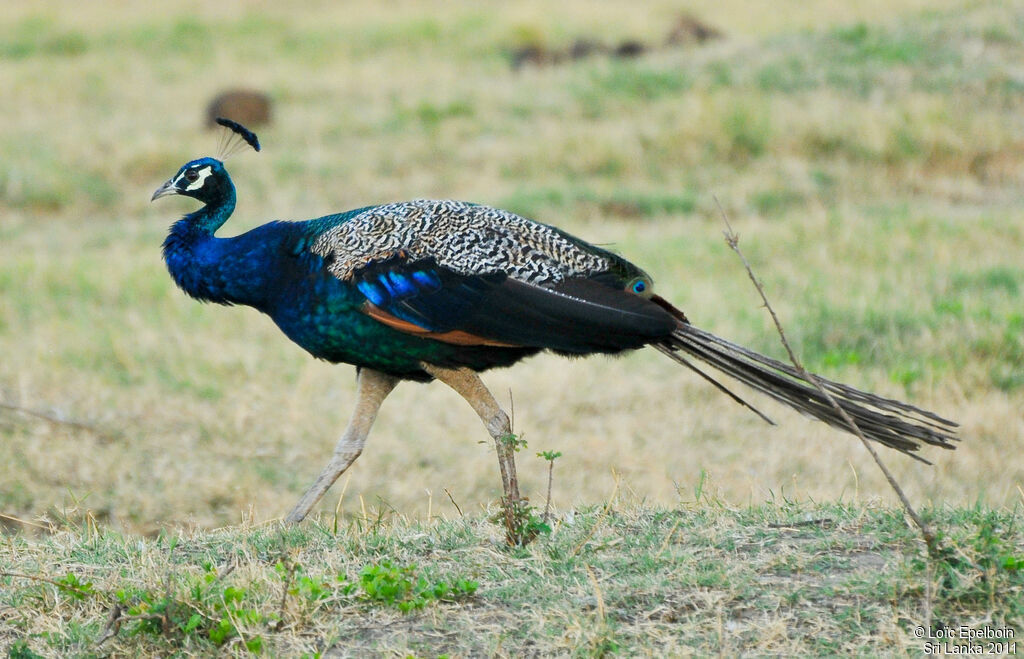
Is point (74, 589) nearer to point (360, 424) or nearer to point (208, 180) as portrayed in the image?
point (360, 424)

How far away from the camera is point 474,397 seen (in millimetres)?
4125

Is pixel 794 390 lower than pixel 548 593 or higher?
higher

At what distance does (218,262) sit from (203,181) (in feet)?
1.42

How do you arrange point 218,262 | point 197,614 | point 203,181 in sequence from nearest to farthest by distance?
point 197,614
point 218,262
point 203,181

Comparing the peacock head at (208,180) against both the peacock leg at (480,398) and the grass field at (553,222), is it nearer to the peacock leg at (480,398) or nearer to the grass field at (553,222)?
the peacock leg at (480,398)

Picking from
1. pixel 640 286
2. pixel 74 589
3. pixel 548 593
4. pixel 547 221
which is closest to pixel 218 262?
pixel 74 589

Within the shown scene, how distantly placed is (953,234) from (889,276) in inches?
40.9

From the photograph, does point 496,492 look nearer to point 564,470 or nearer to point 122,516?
point 564,470

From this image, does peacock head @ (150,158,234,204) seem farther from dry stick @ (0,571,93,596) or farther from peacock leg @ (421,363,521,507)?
dry stick @ (0,571,93,596)

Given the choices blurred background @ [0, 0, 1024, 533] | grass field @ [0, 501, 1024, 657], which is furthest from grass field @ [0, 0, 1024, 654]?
grass field @ [0, 501, 1024, 657]

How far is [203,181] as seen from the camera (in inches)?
176

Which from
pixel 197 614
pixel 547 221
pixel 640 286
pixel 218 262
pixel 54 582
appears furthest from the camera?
pixel 547 221

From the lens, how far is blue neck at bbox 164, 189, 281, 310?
13.6 ft

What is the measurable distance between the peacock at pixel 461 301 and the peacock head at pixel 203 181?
27 cm
